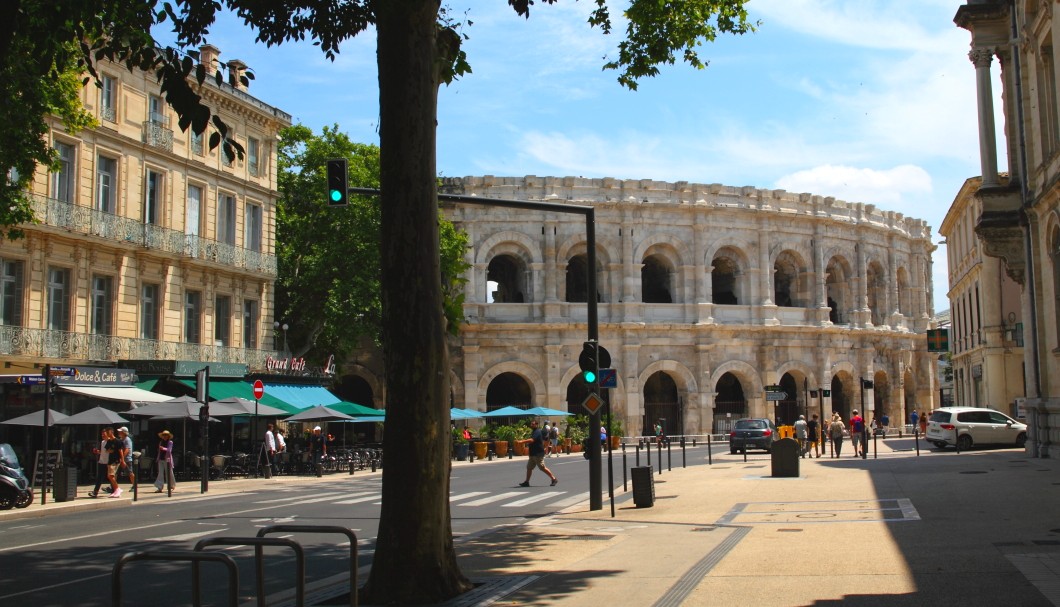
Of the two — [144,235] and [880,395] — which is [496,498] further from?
[880,395]

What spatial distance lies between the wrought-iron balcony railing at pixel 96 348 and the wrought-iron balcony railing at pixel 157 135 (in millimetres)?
6240

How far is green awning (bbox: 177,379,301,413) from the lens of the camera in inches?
1298

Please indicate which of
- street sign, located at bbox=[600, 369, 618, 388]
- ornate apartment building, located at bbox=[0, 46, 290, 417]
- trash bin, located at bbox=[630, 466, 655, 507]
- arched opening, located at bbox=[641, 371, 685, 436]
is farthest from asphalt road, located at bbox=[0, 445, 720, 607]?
arched opening, located at bbox=[641, 371, 685, 436]

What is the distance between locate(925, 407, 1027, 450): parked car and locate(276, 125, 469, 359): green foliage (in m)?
19.0

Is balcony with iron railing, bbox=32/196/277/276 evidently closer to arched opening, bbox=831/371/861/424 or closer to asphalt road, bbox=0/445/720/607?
asphalt road, bbox=0/445/720/607

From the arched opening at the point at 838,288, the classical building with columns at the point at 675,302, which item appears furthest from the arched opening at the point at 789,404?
the arched opening at the point at 838,288

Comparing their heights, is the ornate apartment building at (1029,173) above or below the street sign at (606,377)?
above

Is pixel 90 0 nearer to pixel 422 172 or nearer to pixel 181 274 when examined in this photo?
pixel 422 172

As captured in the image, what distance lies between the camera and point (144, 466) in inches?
1136

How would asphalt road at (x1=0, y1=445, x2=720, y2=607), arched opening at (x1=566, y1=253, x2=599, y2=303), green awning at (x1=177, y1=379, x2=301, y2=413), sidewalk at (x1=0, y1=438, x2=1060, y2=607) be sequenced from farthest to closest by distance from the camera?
arched opening at (x1=566, y1=253, x2=599, y2=303) < green awning at (x1=177, y1=379, x2=301, y2=413) < asphalt road at (x1=0, y1=445, x2=720, y2=607) < sidewalk at (x1=0, y1=438, x2=1060, y2=607)

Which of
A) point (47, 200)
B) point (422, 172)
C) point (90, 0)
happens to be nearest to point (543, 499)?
point (422, 172)

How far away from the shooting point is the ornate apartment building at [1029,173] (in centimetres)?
2453

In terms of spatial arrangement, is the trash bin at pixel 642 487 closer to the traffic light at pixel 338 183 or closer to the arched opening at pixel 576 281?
the traffic light at pixel 338 183

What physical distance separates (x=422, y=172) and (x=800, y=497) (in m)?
12.0
